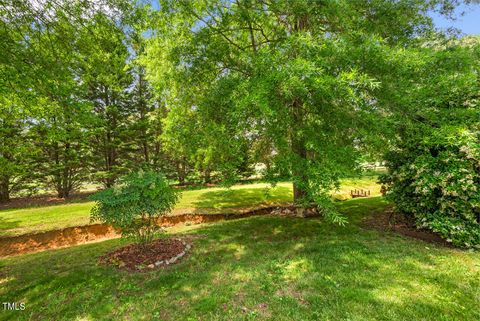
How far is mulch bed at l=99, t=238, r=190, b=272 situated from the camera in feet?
17.4

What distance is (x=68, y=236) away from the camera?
875cm

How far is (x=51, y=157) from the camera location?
54.5 feet

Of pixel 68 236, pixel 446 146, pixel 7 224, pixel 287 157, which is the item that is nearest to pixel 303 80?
pixel 287 157

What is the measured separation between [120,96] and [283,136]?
1734cm

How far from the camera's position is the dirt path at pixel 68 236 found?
798cm

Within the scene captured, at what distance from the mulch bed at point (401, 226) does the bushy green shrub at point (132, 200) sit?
21.0ft

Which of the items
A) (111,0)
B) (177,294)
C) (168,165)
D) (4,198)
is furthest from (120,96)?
(177,294)

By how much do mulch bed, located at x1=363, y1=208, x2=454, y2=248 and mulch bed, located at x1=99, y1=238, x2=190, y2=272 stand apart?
591 centimetres

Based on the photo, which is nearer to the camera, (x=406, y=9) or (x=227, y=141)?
(x=227, y=141)

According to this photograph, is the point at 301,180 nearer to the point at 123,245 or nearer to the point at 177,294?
the point at 177,294

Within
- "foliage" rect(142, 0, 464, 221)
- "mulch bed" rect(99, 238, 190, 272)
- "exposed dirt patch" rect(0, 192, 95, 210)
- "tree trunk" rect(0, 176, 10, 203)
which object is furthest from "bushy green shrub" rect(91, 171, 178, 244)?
"tree trunk" rect(0, 176, 10, 203)

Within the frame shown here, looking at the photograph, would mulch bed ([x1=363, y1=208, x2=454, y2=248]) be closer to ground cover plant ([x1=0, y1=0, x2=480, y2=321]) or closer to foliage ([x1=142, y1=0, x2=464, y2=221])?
ground cover plant ([x1=0, y1=0, x2=480, y2=321])

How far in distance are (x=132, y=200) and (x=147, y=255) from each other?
5.59ft

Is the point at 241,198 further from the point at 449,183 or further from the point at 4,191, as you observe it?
the point at 4,191
